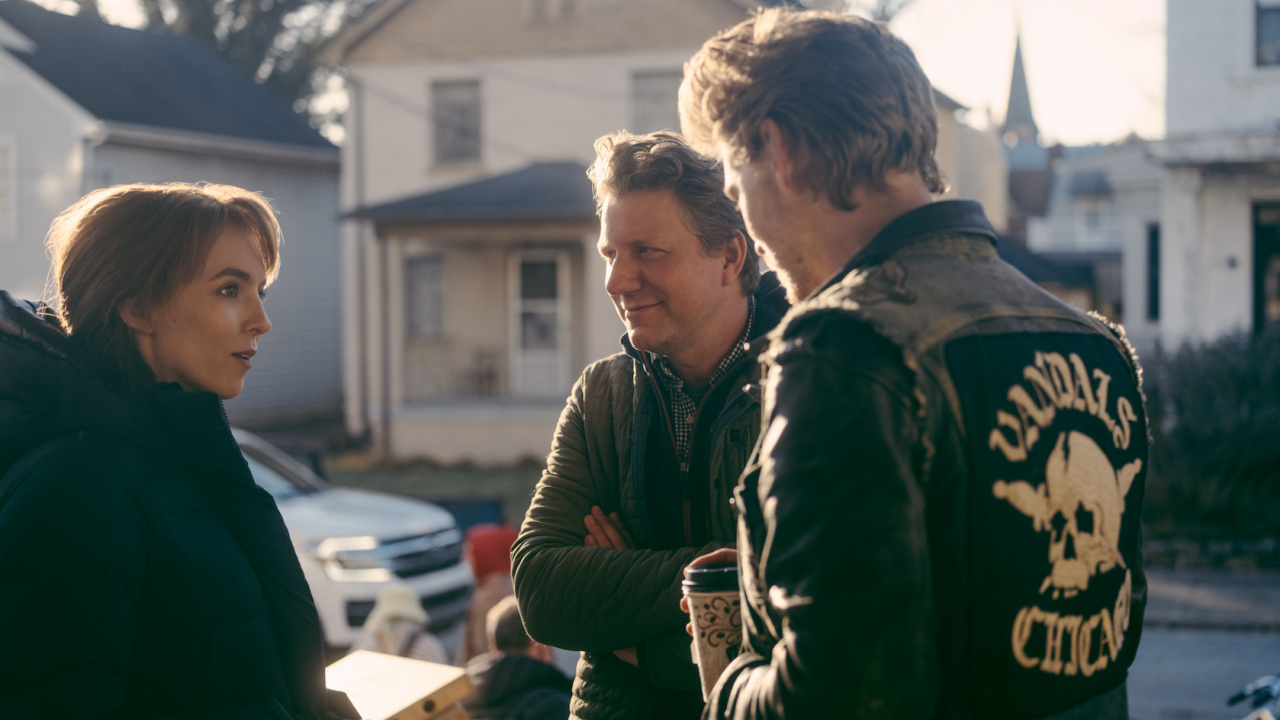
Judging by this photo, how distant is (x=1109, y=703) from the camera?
1528 mm

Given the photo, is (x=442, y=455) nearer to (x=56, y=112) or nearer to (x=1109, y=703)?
(x=56, y=112)

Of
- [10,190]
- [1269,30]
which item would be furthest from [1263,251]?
[10,190]

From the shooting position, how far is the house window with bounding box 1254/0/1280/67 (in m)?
13.9

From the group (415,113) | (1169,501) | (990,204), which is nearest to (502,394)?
(415,113)

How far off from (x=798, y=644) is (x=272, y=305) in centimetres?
2272

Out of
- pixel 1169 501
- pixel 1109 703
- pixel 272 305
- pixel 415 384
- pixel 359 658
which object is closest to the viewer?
pixel 1109 703

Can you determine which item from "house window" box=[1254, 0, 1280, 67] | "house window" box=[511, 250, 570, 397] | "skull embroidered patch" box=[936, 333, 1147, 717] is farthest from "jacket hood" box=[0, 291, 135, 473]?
"house window" box=[511, 250, 570, 397]

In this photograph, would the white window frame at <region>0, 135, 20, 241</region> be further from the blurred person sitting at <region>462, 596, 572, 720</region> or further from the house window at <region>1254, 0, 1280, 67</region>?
the house window at <region>1254, 0, 1280, 67</region>

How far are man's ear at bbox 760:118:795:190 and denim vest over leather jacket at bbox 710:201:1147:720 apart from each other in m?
0.16

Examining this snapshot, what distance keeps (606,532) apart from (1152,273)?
20.7 meters

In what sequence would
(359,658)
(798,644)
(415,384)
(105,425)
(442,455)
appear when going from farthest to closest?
(415,384) → (442,455) → (359,658) → (105,425) → (798,644)

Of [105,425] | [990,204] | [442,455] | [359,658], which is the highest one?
[990,204]

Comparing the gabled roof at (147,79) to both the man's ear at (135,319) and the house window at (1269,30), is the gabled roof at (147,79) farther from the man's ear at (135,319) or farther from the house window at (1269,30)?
the man's ear at (135,319)

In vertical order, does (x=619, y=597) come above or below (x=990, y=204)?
below
